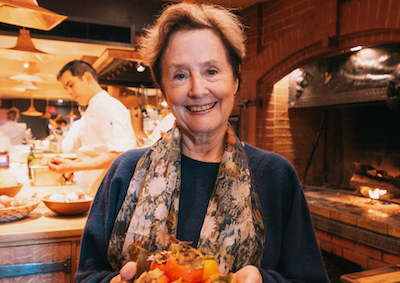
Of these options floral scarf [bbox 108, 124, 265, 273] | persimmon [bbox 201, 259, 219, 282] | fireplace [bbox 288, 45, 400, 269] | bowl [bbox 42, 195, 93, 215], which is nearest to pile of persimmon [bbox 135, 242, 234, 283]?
persimmon [bbox 201, 259, 219, 282]

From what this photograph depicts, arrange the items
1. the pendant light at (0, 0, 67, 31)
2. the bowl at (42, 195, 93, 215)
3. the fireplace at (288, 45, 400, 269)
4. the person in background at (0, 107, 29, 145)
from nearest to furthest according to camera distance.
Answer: the pendant light at (0, 0, 67, 31), the bowl at (42, 195, 93, 215), the fireplace at (288, 45, 400, 269), the person in background at (0, 107, 29, 145)

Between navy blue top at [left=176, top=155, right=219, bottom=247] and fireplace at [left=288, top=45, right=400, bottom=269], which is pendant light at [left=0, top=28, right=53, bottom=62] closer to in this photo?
navy blue top at [left=176, top=155, right=219, bottom=247]

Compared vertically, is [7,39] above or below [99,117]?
above

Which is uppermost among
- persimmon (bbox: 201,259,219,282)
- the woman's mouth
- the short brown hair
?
the short brown hair

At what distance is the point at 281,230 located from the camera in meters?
1.04

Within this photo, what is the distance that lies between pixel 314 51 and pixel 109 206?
301 cm

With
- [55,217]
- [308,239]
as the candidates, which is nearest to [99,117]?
[55,217]

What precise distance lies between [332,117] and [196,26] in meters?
3.51

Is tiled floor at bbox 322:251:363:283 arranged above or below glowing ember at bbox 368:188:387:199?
below

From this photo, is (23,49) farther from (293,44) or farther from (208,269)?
(293,44)

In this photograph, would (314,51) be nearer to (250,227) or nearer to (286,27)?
(286,27)

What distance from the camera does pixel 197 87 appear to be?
1.01m

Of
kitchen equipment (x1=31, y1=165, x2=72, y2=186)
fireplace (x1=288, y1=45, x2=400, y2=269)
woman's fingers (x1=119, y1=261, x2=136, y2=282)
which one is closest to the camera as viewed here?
woman's fingers (x1=119, y1=261, x2=136, y2=282)

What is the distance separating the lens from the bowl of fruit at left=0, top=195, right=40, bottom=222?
1.82 metres
